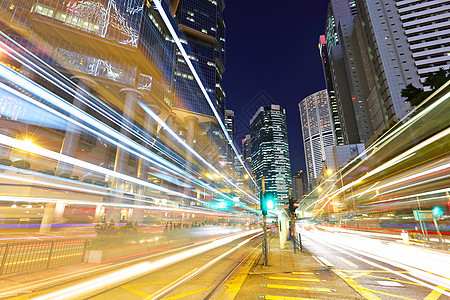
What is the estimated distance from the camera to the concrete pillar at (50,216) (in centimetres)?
2501

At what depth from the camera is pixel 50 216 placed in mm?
27812

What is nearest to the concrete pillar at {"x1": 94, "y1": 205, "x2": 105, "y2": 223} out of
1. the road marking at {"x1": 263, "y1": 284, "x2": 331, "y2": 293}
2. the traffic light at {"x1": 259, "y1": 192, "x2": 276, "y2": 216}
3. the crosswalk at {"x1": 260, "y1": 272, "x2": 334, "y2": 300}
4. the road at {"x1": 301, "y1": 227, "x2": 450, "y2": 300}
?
the traffic light at {"x1": 259, "y1": 192, "x2": 276, "y2": 216}

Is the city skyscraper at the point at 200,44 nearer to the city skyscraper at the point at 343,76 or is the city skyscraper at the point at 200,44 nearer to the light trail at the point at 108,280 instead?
the light trail at the point at 108,280

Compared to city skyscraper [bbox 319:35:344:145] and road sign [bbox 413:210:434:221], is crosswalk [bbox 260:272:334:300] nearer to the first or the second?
road sign [bbox 413:210:434:221]

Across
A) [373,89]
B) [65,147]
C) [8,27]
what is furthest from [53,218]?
[373,89]

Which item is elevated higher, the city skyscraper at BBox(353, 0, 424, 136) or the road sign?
the city skyscraper at BBox(353, 0, 424, 136)

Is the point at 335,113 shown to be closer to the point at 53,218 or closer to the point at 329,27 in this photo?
the point at 329,27

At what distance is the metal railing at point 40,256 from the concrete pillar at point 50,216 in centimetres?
1645

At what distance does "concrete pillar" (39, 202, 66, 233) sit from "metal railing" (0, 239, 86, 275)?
1645 centimetres

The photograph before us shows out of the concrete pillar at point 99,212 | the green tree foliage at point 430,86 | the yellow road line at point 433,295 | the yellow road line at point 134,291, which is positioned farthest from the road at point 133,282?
the concrete pillar at point 99,212

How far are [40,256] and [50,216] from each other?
22659 millimetres

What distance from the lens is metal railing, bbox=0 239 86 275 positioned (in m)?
8.89

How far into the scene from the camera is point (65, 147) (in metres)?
41.2

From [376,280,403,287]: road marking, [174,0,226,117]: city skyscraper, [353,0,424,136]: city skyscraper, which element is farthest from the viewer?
[174,0,226,117]: city skyscraper
